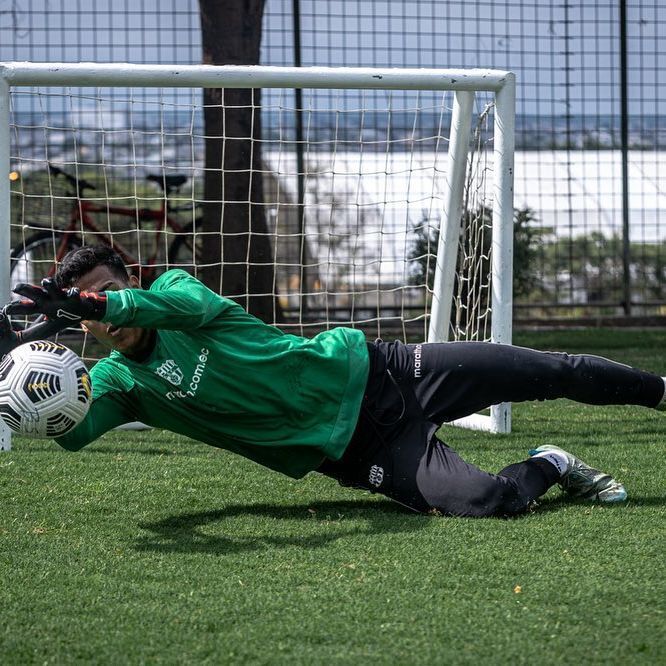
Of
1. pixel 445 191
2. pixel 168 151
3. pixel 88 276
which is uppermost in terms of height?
pixel 168 151

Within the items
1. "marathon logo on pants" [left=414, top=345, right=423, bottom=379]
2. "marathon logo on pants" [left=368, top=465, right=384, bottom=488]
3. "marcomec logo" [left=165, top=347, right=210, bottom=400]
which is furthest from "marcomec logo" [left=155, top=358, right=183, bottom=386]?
"marathon logo on pants" [left=414, top=345, right=423, bottom=379]

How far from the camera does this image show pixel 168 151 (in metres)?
9.73

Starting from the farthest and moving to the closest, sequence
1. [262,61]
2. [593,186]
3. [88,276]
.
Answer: [593,186], [262,61], [88,276]

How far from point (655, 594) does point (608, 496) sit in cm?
101

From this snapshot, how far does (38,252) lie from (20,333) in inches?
194

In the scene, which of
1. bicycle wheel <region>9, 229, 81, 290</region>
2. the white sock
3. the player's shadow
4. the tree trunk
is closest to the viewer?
the player's shadow

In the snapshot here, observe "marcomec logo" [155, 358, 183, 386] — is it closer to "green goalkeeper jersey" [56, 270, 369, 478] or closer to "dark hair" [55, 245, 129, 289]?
"green goalkeeper jersey" [56, 270, 369, 478]

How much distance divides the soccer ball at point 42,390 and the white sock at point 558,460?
1.62 meters

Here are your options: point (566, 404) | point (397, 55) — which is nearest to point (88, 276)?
point (566, 404)

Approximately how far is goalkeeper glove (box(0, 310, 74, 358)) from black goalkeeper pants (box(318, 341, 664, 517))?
1.08 meters

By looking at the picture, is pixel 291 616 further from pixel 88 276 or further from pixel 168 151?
pixel 168 151

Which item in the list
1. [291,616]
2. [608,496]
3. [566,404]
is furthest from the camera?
[566,404]

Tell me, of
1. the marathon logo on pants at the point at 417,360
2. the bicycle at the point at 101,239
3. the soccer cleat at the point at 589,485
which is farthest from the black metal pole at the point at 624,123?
the marathon logo on pants at the point at 417,360

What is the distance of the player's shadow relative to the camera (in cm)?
324
